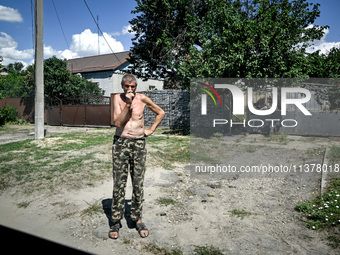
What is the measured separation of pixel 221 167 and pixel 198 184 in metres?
1.65

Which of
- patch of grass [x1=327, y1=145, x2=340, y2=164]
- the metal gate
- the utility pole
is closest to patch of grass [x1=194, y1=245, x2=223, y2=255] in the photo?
patch of grass [x1=327, y1=145, x2=340, y2=164]

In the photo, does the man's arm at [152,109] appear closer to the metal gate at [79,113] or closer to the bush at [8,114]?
the metal gate at [79,113]

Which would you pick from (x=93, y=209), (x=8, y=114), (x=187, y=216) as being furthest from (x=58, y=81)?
(x=187, y=216)

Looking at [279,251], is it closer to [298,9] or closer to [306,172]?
[306,172]

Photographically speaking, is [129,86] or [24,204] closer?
[129,86]

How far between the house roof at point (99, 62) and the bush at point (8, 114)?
10.4 meters

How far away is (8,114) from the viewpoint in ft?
62.0

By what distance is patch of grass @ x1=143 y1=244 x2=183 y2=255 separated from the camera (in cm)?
290

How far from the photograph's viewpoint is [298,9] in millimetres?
12391

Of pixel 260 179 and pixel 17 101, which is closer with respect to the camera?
pixel 260 179

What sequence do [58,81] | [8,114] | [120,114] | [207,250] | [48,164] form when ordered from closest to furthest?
[207,250], [120,114], [48,164], [8,114], [58,81]

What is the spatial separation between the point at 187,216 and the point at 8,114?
19.6 meters

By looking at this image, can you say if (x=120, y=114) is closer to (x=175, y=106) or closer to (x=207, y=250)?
(x=207, y=250)

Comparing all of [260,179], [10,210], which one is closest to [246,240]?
[260,179]
